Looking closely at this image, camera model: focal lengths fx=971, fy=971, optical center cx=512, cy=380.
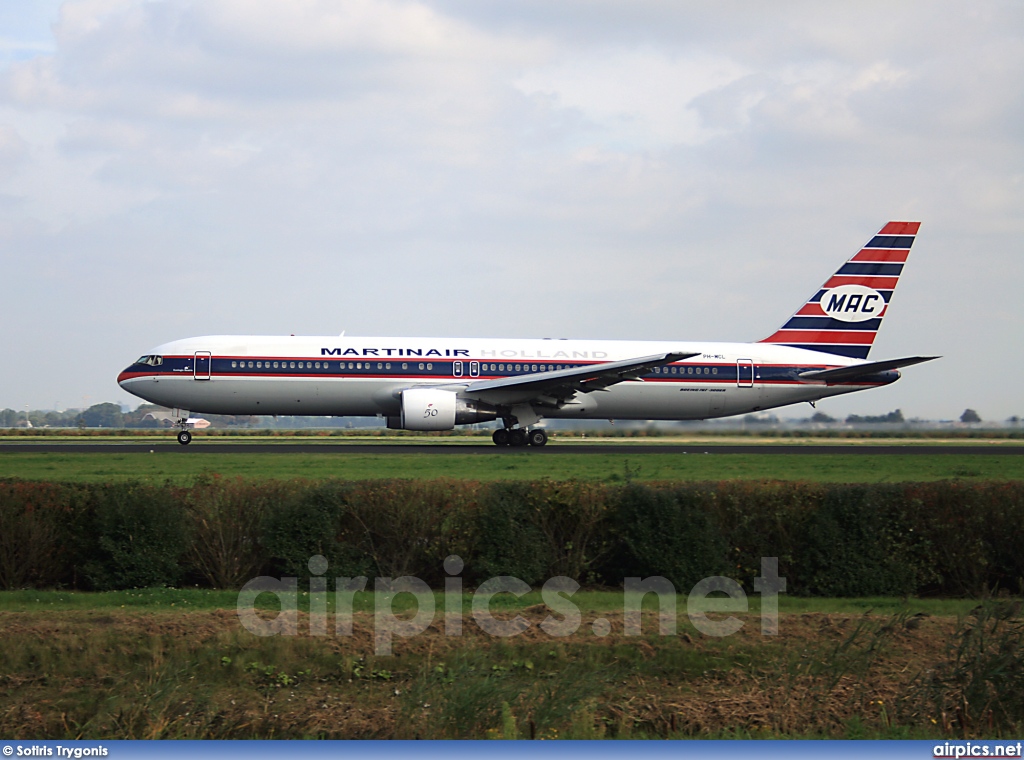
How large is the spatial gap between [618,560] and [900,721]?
15.2 ft

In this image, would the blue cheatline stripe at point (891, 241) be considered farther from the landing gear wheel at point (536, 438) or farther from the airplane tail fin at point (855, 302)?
the landing gear wheel at point (536, 438)

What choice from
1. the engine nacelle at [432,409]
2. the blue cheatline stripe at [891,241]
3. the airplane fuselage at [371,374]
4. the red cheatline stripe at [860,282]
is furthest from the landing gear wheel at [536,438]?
the blue cheatline stripe at [891,241]

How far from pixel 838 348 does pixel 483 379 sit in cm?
1546

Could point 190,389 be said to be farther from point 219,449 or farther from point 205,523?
point 205,523

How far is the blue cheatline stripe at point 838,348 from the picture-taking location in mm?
39719

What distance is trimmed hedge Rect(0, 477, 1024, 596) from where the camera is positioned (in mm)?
12633

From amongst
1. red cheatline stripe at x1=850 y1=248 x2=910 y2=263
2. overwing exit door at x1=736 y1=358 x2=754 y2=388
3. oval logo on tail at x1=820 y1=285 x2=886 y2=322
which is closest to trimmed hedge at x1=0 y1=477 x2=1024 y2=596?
overwing exit door at x1=736 y1=358 x2=754 y2=388

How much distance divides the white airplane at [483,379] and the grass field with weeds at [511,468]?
306 inches

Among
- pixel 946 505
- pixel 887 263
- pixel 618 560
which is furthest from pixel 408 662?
pixel 887 263

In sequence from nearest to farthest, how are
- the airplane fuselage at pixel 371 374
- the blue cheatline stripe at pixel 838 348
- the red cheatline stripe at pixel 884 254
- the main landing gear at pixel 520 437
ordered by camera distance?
→ the airplane fuselage at pixel 371 374, the main landing gear at pixel 520 437, the blue cheatline stripe at pixel 838 348, the red cheatline stripe at pixel 884 254

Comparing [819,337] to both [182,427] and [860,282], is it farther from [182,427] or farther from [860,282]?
[182,427]

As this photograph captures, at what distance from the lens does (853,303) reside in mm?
40594

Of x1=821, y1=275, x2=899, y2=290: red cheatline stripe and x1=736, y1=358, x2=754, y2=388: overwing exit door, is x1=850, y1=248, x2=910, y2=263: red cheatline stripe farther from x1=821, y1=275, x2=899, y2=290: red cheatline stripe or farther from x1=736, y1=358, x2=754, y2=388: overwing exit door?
x1=736, y1=358, x2=754, y2=388: overwing exit door

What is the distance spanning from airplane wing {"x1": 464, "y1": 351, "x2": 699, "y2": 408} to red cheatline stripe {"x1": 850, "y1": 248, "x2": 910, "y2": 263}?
11.3 metres
